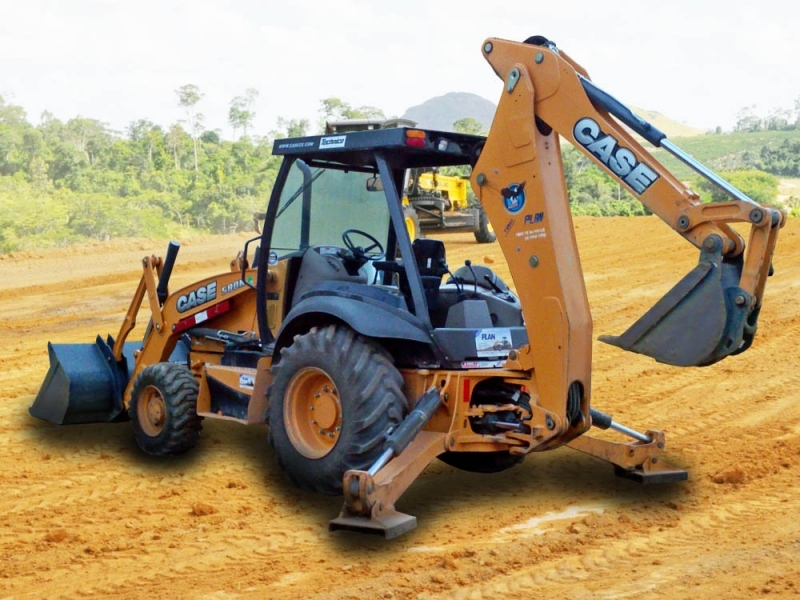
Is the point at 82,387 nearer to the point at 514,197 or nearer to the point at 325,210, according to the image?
the point at 325,210

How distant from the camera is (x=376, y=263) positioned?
6527 mm

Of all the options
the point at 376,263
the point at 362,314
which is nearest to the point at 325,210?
the point at 376,263

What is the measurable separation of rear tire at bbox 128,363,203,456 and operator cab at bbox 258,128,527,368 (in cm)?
77

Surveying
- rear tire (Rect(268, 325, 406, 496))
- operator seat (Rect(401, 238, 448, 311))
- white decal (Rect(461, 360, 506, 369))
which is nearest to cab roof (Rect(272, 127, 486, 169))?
operator seat (Rect(401, 238, 448, 311))

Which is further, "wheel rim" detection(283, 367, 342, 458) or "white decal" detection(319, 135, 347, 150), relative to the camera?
"white decal" detection(319, 135, 347, 150)

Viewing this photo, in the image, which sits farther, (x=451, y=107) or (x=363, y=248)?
(x=451, y=107)

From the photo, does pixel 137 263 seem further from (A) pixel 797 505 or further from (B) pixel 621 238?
(A) pixel 797 505

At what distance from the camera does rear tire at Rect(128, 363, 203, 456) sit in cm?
707

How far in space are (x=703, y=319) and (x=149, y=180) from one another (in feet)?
112

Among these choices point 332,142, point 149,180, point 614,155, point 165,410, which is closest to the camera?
point 614,155

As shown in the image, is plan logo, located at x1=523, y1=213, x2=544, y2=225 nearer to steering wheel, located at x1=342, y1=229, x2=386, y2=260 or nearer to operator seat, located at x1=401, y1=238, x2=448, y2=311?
operator seat, located at x1=401, y1=238, x2=448, y2=311

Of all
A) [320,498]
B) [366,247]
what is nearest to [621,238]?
[366,247]

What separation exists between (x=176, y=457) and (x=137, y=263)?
41.7 feet

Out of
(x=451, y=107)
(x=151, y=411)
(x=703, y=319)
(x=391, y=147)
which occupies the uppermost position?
(x=451, y=107)
